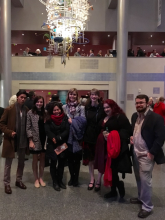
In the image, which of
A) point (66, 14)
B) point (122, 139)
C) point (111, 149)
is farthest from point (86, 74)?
point (111, 149)

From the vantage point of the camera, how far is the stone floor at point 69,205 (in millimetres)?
2746

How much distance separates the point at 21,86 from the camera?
12.5 metres

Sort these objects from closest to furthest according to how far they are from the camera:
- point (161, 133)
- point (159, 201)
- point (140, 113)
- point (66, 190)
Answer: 1. point (161, 133)
2. point (140, 113)
3. point (159, 201)
4. point (66, 190)

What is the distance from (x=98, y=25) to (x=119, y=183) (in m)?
12.7

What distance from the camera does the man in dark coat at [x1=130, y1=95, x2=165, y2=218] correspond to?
103 inches

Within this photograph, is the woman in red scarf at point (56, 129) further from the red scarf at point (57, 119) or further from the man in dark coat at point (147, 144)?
the man in dark coat at point (147, 144)

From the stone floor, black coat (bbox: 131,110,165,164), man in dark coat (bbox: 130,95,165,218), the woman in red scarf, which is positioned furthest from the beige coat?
black coat (bbox: 131,110,165,164)

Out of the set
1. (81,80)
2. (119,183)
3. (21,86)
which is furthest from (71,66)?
(119,183)

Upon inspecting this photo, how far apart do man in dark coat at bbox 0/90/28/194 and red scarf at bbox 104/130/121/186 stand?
56.5 inches

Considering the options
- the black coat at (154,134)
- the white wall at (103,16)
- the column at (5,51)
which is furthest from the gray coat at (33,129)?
the white wall at (103,16)

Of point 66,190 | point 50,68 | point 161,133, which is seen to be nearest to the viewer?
point 161,133

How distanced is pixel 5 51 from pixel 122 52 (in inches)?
253

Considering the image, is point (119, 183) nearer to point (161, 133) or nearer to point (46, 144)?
point (161, 133)

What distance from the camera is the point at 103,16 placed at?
45.7 ft
